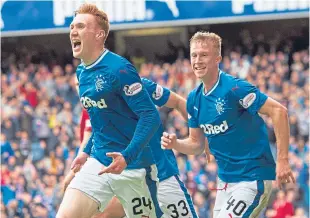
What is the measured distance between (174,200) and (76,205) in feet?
4.57

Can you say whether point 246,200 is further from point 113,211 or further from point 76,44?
point 76,44

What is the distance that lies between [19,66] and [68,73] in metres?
2.78

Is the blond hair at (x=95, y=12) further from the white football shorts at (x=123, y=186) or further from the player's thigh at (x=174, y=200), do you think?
the player's thigh at (x=174, y=200)

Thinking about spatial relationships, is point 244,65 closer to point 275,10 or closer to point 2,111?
point 275,10

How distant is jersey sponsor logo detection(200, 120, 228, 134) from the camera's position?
283 inches

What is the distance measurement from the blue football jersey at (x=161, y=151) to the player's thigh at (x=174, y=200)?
73mm

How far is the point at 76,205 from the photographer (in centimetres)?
664

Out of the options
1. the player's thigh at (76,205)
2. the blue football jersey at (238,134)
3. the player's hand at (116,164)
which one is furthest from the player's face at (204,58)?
the player's thigh at (76,205)

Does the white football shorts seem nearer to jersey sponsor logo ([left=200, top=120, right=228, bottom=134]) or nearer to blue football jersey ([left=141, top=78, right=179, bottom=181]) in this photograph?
jersey sponsor logo ([left=200, top=120, right=228, bottom=134])

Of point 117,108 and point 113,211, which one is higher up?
point 117,108

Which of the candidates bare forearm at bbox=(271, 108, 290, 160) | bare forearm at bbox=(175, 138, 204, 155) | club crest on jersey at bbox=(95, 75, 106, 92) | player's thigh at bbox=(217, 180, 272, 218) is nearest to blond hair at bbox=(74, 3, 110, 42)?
club crest on jersey at bbox=(95, 75, 106, 92)

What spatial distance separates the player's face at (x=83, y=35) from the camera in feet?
22.4

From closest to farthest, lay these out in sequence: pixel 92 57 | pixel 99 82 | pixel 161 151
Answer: pixel 99 82
pixel 92 57
pixel 161 151

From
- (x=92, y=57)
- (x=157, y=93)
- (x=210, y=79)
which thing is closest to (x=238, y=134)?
(x=210, y=79)
